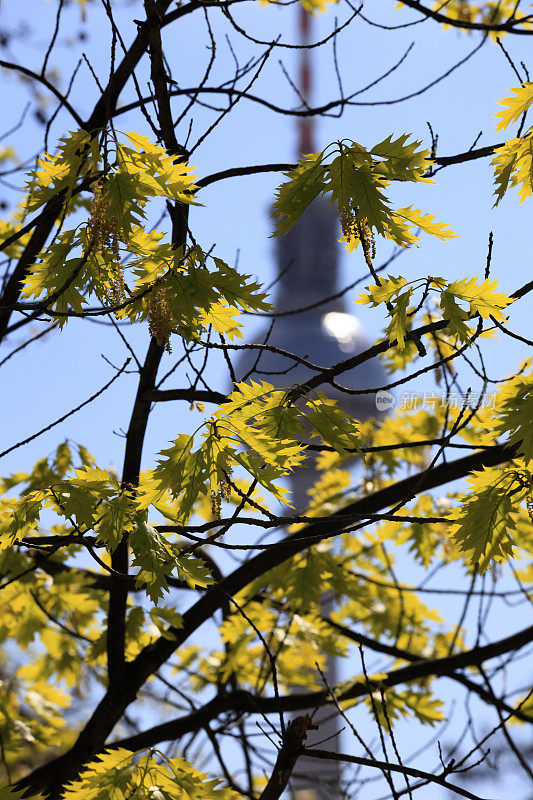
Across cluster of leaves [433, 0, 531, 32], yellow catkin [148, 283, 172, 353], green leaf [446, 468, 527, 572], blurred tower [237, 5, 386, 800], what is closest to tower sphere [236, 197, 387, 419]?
blurred tower [237, 5, 386, 800]

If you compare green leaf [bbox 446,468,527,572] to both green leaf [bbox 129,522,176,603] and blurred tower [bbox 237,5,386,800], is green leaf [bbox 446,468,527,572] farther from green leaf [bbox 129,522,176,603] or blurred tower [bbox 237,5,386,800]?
blurred tower [bbox 237,5,386,800]

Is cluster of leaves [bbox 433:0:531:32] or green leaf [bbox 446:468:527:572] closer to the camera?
green leaf [bbox 446:468:527:572]

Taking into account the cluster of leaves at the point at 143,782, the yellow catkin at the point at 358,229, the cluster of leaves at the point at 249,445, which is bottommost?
the cluster of leaves at the point at 143,782

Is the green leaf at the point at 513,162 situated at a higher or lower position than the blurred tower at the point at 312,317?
lower

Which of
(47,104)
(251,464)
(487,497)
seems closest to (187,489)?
(251,464)

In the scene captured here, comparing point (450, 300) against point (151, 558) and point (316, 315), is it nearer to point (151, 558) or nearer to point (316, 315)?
point (151, 558)

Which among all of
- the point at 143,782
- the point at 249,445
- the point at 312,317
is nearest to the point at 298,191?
the point at 249,445

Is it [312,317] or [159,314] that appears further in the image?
[312,317]

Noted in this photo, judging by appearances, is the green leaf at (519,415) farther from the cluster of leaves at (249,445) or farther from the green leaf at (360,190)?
the green leaf at (360,190)

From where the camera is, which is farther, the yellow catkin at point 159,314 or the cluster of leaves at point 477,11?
the cluster of leaves at point 477,11

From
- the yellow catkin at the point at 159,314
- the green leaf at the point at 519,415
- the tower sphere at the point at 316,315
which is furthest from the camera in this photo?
the tower sphere at the point at 316,315

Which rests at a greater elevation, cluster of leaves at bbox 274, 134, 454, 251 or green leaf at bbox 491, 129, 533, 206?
green leaf at bbox 491, 129, 533, 206

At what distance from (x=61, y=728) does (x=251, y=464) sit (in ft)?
14.6

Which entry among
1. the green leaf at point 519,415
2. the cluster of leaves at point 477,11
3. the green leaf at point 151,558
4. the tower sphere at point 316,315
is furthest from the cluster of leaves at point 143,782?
the tower sphere at point 316,315
